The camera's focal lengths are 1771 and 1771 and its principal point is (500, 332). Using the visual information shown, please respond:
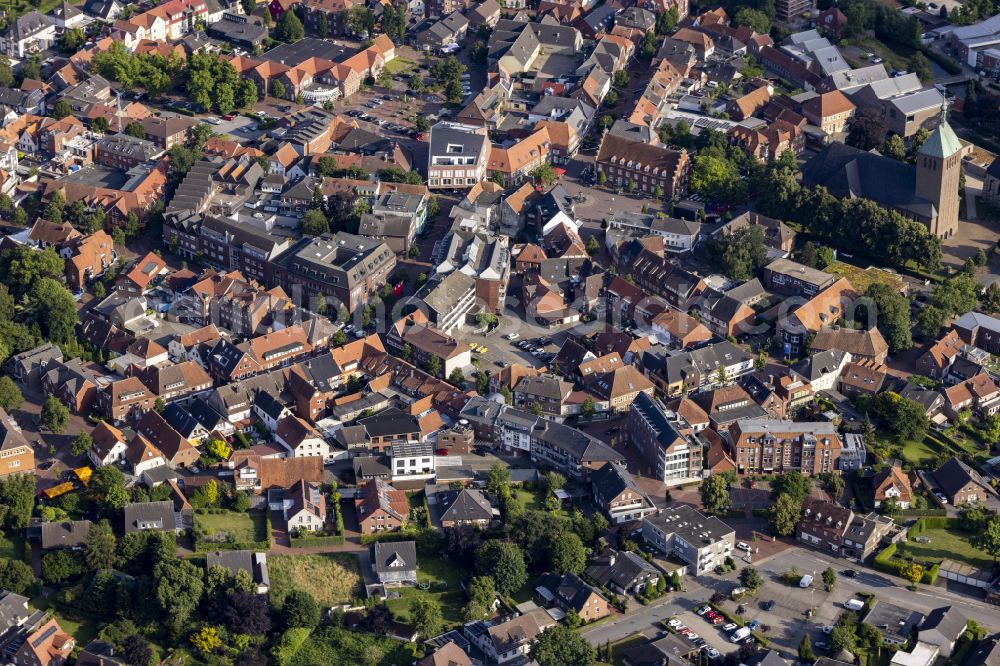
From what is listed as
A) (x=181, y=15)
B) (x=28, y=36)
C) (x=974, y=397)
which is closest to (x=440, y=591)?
(x=974, y=397)

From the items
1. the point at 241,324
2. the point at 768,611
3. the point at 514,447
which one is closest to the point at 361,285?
the point at 241,324

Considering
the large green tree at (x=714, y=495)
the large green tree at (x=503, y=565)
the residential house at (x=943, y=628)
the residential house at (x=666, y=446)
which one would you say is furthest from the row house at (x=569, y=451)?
the residential house at (x=943, y=628)

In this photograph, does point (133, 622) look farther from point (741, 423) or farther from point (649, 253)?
point (649, 253)

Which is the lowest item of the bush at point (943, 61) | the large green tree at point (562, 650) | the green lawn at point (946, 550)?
the bush at point (943, 61)

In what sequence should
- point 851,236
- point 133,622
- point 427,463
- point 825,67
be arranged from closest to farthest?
point 133,622 < point 427,463 < point 851,236 < point 825,67

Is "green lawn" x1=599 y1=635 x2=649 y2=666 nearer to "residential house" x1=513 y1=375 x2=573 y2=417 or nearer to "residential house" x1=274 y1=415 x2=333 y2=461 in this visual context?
"residential house" x1=513 y1=375 x2=573 y2=417

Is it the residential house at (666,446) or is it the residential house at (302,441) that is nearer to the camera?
the residential house at (666,446)

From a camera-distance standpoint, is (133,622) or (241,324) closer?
(133,622)

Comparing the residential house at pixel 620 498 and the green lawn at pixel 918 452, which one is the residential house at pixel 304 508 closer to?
the residential house at pixel 620 498
